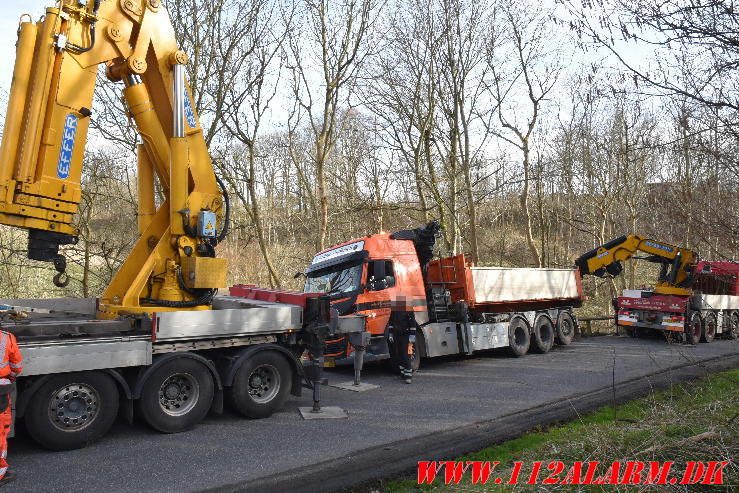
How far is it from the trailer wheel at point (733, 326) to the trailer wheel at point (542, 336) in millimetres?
7437

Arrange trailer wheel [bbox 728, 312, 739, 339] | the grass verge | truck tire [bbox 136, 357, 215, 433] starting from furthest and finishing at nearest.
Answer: trailer wheel [bbox 728, 312, 739, 339] < truck tire [bbox 136, 357, 215, 433] < the grass verge

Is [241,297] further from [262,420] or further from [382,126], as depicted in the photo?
[382,126]

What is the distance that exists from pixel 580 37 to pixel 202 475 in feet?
18.2

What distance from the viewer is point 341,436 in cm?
671

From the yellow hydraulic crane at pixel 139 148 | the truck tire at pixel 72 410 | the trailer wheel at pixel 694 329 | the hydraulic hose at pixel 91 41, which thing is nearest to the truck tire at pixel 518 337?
the trailer wheel at pixel 694 329

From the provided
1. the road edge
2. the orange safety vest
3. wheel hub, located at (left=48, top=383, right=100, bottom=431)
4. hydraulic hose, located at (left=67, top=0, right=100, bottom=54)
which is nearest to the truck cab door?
the road edge

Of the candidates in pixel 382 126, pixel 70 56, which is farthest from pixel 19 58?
pixel 382 126

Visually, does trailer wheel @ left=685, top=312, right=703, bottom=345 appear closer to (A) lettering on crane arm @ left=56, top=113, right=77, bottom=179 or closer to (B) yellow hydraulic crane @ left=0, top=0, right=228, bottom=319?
(B) yellow hydraulic crane @ left=0, top=0, right=228, bottom=319

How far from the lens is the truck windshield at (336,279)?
10992 mm

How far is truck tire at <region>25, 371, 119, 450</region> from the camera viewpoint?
5.82m

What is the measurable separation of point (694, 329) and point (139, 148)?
1595 cm

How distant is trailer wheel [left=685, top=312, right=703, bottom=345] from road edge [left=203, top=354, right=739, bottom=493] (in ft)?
24.9

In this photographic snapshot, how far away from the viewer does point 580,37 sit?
497 centimetres

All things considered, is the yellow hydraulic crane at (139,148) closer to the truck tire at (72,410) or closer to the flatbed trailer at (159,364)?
the flatbed trailer at (159,364)
